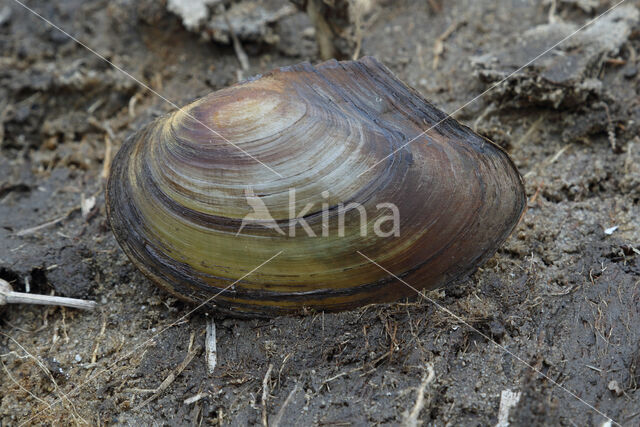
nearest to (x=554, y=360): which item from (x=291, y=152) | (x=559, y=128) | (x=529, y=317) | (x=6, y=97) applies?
(x=529, y=317)

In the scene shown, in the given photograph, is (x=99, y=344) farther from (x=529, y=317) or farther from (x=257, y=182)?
(x=529, y=317)

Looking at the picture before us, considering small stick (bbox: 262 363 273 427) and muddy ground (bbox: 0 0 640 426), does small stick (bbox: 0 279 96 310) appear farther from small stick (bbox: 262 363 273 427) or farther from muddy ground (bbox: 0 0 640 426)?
small stick (bbox: 262 363 273 427)

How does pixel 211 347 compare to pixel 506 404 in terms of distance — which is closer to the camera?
pixel 506 404

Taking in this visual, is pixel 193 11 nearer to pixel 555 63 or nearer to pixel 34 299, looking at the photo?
pixel 34 299

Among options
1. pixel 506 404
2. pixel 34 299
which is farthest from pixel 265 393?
pixel 34 299
